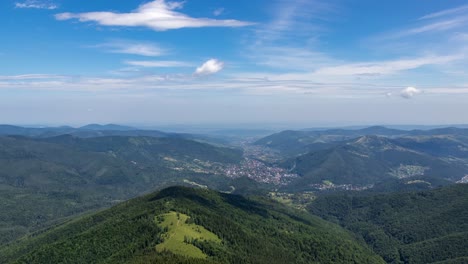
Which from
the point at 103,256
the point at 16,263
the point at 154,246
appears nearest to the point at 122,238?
the point at 103,256

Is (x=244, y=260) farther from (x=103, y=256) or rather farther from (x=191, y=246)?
(x=103, y=256)

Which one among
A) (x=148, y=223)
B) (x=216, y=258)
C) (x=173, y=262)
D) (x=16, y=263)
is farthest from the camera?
(x=148, y=223)

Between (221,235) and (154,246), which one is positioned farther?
(221,235)

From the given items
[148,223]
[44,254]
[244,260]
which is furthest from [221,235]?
[44,254]

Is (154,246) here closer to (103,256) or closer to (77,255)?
(103,256)

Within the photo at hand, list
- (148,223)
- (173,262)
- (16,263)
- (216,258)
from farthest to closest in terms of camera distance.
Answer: (148,223)
(16,263)
(216,258)
(173,262)

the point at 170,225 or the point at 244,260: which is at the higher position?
the point at 170,225
